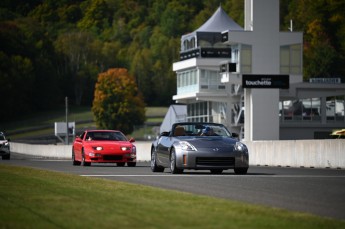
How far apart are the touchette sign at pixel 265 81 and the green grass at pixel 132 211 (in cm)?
6111

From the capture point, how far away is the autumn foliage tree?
6275 inches

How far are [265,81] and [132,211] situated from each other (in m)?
66.8

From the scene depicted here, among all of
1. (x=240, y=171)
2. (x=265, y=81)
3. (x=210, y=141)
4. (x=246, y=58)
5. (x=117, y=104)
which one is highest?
(x=117, y=104)

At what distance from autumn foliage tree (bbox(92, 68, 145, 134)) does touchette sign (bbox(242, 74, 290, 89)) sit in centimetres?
7879

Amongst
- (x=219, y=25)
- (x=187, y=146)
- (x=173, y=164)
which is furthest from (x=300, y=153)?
(x=219, y=25)

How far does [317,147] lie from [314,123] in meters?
66.9

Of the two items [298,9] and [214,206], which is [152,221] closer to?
[214,206]

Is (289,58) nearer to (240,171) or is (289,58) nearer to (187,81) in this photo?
(187,81)

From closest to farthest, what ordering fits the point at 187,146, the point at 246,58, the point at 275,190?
the point at 275,190 → the point at 187,146 → the point at 246,58

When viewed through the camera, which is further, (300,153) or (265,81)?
(265,81)

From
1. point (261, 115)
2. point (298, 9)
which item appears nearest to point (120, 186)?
point (261, 115)

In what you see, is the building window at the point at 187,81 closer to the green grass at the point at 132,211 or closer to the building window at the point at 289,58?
the building window at the point at 289,58

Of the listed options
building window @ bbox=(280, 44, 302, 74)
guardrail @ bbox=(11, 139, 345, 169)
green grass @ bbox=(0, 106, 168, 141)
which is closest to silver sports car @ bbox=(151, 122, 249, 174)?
guardrail @ bbox=(11, 139, 345, 169)

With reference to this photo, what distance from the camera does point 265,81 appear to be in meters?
80.1
